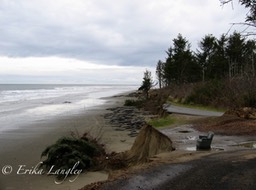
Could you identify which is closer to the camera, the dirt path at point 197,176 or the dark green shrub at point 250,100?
the dirt path at point 197,176

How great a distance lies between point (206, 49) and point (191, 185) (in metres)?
55.2

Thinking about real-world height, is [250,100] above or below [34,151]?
above

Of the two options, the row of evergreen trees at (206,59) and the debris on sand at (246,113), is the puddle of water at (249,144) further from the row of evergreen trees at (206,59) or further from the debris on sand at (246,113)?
the row of evergreen trees at (206,59)

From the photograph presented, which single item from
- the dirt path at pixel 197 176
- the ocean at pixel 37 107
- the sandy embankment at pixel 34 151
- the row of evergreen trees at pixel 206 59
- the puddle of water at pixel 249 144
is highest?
the row of evergreen trees at pixel 206 59

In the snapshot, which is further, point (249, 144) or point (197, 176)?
point (249, 144)

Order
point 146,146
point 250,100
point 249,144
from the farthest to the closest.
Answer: point 250,100
point 249,144
point 146,146

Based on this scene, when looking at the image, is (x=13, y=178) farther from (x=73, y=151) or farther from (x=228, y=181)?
(x=228, y=181)

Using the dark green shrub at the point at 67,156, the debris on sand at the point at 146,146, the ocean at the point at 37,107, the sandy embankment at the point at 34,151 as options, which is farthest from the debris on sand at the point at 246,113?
the ocean at the point at 37,107

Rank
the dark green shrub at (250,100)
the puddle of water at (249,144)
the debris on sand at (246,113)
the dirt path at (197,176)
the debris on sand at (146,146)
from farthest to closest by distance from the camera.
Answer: the dark green shrub at (250,100) → the debris on sand at (246,113) → the puddle of water at (249,144) → the debris on sand at (146,146) → the dirt path at (197,176)

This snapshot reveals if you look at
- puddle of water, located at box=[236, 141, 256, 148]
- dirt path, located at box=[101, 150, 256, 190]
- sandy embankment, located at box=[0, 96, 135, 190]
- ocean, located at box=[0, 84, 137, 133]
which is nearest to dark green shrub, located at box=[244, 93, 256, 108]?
sandy embankment, located at box=[0, 96, 135, 190]

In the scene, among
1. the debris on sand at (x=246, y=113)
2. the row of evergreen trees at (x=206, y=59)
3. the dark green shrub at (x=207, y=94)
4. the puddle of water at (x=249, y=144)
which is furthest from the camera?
the row of evergreen trees at (x=206, y=59)

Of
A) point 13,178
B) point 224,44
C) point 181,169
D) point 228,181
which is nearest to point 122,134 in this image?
point 13,178

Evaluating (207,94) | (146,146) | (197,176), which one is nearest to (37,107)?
(207,94)

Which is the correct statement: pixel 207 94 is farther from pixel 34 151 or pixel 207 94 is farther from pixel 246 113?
pixel 34 151
